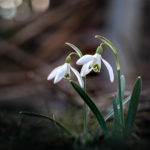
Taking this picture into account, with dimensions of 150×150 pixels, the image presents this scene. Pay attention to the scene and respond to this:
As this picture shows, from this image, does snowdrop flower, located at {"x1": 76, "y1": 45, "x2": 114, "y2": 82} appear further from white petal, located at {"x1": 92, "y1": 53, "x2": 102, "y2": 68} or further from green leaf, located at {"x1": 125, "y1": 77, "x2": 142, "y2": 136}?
green leaf, located at {"x1": 125, "y1": 77, "x2": 142, "y2": 136}

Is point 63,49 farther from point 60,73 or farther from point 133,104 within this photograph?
point 133,104

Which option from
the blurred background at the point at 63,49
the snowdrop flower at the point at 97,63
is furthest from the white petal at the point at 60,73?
the blurred background at the point at 63,49

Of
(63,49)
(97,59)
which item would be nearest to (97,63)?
(97,59)

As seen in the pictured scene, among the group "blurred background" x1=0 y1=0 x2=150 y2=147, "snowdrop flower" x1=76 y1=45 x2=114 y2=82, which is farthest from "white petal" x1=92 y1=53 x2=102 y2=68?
"blurred background" x1=0 y1=0 x2=150 y2=147

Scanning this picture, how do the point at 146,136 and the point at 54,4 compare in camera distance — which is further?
the point at 54,4

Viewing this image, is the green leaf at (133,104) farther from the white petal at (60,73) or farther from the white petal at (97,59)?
the white petal at (60,73)

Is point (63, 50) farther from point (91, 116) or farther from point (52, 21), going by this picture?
point (91, 116)

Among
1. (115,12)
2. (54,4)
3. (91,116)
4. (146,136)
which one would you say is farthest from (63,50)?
(146,136)

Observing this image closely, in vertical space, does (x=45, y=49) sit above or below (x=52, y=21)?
below

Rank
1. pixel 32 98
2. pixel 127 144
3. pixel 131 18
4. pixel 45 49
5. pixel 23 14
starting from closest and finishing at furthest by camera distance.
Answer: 1. pixel 127 144
2. pixel 32 98
3. pixel 131 18
4. pixel 45 49
5. pixel 23 14
